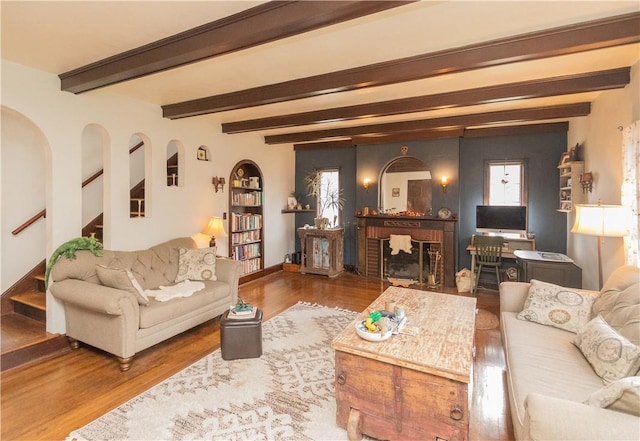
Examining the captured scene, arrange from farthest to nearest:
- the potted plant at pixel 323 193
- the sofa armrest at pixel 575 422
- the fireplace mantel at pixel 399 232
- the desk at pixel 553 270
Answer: the potted plant at pixel 323 193
the fireplace mantel at pixel 399 232
the desk at pixel 553 270
the sofa armrest at pixel 575 422

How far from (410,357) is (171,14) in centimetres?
259

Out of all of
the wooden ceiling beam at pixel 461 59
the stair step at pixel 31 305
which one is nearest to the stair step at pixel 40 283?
the stair step at pixel 31 305

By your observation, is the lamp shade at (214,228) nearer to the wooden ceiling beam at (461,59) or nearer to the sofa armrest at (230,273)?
the sofa armrest at (230,273)

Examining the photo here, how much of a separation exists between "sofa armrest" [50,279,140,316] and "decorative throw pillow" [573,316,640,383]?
338 cm

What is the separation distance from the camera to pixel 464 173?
554 centimetres

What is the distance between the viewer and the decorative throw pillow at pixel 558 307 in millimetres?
2387

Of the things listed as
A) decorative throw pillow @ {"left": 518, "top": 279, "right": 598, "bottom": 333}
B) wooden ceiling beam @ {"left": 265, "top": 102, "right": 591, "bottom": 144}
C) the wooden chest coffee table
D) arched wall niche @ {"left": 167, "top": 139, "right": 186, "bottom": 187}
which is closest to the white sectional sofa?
decorative throw pillow @ {"left": 518, "top": 279, "right": 598, "bottom": 333}

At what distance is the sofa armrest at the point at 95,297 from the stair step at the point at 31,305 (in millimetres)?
718

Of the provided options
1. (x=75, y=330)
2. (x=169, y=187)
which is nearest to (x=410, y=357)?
(x=75, y=330)

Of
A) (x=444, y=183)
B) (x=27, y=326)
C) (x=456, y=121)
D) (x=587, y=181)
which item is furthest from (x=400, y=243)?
(x=27, y=326)

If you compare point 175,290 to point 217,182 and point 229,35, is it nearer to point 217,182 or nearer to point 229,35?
point 217,182

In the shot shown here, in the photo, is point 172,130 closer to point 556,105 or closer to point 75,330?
point 75,330

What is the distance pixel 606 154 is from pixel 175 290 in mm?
4777

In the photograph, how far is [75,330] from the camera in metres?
2.97
